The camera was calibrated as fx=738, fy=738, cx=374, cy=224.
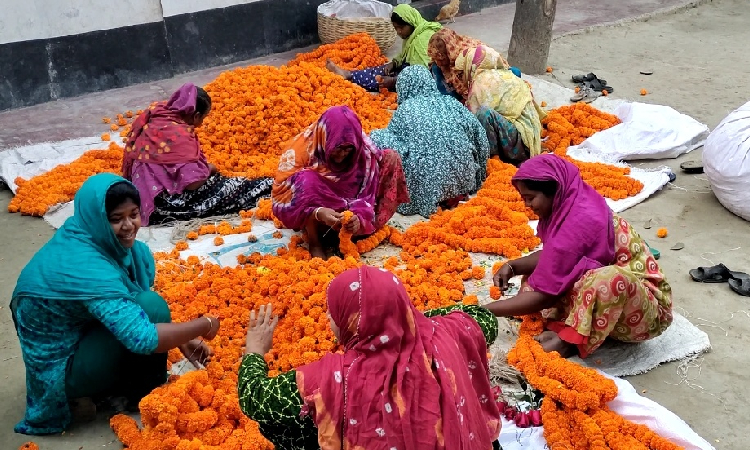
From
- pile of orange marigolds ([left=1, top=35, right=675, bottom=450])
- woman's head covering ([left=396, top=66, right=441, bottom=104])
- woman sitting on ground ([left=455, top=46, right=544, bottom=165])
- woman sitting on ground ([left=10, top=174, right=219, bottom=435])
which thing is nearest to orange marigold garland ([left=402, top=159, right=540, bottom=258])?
pile of orange marigolds ([left=1, top=35, right=675, bottom=450])

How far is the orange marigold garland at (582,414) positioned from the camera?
3211 millimetres

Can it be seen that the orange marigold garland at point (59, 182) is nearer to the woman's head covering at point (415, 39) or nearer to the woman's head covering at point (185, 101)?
the woman's head covering at point (185, 101)

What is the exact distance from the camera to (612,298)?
3.54 meters

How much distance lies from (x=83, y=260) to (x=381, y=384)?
4.92 feet

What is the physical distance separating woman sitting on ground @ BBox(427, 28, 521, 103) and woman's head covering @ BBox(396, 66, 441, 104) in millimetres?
816

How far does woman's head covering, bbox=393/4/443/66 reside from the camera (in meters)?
7.52

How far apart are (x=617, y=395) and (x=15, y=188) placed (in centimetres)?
464

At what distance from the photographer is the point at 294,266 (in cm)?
449

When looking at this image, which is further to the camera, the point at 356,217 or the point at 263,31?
the point at 263,31

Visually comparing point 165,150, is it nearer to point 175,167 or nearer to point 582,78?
point 175,167

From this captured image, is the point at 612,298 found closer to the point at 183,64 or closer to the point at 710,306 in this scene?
the point at 710,306

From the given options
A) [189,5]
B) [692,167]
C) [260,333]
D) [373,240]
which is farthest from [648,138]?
[189,5]

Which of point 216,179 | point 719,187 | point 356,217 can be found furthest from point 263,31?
point 719,187

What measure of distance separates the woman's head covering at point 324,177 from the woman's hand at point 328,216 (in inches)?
3.4
